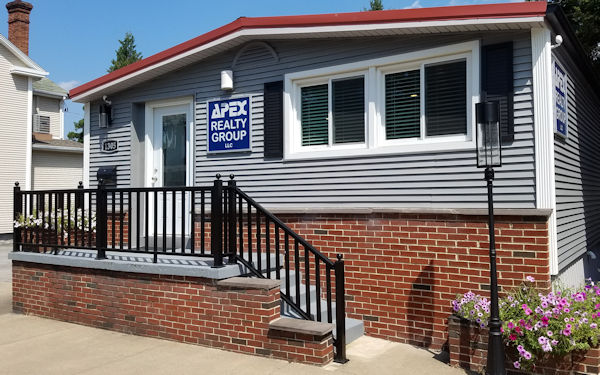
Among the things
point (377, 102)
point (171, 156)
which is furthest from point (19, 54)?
point (377, 102)

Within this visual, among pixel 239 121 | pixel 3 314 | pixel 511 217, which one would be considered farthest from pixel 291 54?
pixel 3 314

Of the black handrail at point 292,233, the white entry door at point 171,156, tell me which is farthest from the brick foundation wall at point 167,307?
the white entry door at point 171,156

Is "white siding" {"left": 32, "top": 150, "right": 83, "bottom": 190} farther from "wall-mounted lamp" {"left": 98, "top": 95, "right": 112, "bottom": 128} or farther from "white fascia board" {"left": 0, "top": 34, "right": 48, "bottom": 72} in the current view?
"wall-mounted lamp" {"left": 98, "top": 95, "right": 112, "bottom": 128}

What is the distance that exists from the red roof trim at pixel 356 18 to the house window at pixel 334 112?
2.46 feet

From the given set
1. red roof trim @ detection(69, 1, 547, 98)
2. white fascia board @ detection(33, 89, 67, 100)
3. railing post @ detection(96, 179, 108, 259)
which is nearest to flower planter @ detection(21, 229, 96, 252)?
railing post @ detection(96, 179, 108, 259)

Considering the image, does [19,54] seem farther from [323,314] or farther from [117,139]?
[323,314]

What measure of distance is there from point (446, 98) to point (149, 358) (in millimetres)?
4081

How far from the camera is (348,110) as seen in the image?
233 inches

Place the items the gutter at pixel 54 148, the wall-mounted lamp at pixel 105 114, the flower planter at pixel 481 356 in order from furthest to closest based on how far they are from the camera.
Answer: the gutter at pixel 54 148
the wall-mounted lamp at pixel 105 114
the flower planter at pixel 481 356

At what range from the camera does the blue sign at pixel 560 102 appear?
5033 millimetres

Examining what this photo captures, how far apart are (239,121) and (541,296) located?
4227 millimetres

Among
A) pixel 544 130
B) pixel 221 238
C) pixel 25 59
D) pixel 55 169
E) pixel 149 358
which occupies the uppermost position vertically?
pixel 25 59

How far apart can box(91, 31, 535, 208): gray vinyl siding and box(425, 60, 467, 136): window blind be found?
0.91 feet

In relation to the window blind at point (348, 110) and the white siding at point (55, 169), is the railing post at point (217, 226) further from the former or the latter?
the white siding at point (55, 169)
